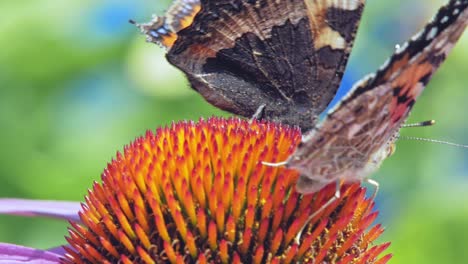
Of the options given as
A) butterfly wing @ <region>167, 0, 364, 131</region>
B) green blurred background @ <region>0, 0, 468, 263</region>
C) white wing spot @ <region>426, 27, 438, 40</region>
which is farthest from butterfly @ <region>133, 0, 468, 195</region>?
green blurred background @ <region>0, 0, 468, 263</region>

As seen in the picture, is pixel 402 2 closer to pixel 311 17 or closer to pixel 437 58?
pixel 311 17

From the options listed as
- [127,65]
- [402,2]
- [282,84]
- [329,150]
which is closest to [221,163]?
[329,150]

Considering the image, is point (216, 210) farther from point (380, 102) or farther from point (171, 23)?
point (171, 23)

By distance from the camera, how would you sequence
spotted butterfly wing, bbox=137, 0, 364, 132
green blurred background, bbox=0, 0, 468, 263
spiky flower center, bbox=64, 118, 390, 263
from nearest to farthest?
spiky flower center, bbox=64, 118, 390, 263 < spotted butterfly wing, bbox=137, 0, 364, 132 < green blurred background, bbox=0, 0, 468, 263

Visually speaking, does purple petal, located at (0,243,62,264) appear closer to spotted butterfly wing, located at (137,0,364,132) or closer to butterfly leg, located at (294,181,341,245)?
spotted butterfly wing, located at (137,0,364,132)

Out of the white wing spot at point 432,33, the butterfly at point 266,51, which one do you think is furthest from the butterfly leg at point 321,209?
the white wing spot at point 432,33

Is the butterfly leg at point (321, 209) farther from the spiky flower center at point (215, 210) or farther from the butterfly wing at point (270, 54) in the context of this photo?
the butterfly wing at point (270, 54)

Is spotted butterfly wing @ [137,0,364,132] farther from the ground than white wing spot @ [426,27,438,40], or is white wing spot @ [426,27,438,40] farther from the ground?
white wing spot @ [426,27,438,40]
